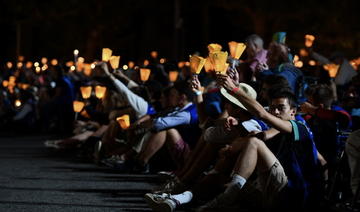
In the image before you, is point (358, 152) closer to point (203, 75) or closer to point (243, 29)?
point (203, 75)

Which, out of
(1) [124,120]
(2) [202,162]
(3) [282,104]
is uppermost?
(3) [282,104]

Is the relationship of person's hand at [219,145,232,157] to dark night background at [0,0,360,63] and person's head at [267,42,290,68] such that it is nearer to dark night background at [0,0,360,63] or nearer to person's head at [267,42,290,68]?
person's head at [267,42,290,68]

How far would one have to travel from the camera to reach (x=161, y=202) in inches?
262

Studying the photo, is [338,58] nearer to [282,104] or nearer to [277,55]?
[277,55]

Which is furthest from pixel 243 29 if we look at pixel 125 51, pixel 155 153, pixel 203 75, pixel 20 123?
pixel 155 153

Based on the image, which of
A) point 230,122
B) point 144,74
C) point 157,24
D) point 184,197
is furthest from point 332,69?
point 157,24

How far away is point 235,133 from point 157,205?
1099 millimetres

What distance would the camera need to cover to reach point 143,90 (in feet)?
36.9

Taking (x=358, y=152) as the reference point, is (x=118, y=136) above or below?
below

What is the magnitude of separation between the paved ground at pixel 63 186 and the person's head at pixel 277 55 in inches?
78.0

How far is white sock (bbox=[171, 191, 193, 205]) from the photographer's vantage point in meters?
6.82

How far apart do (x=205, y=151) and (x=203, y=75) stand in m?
4.69

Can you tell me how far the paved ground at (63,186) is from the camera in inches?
285

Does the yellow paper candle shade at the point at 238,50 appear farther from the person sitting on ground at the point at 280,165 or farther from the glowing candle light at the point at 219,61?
the person sitting on ground at the point at 280,165
